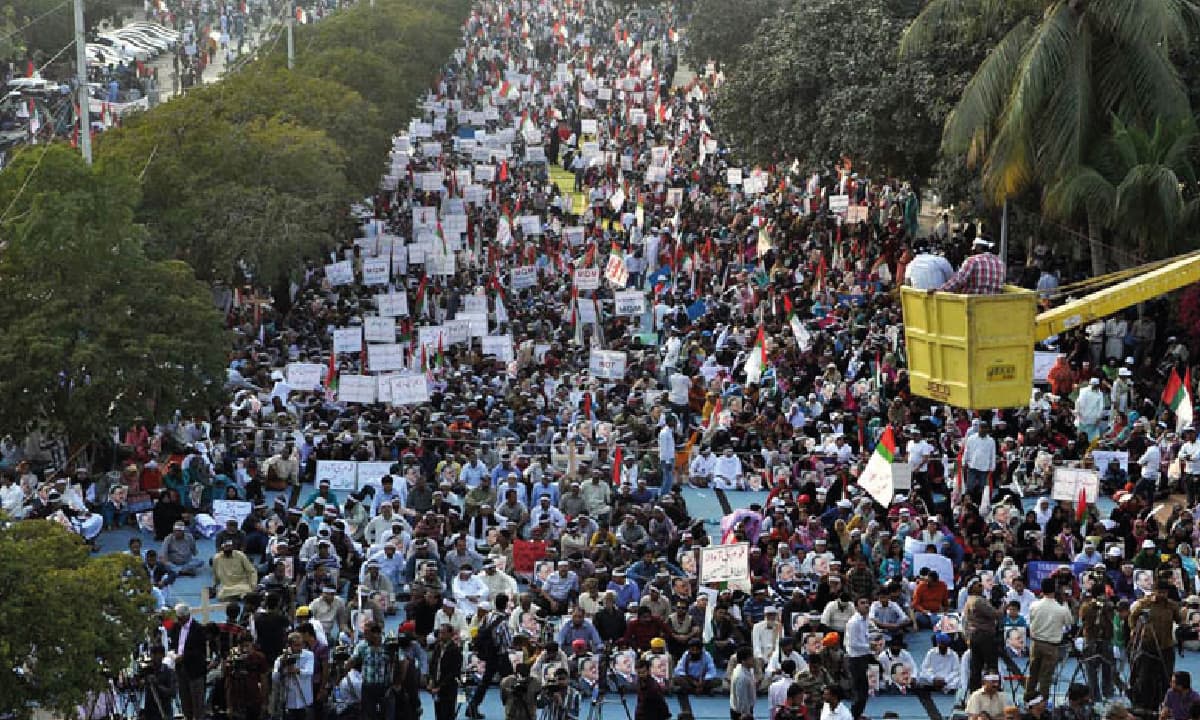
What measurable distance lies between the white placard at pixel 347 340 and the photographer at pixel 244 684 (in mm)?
14441

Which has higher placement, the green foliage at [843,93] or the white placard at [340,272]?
the green foliage at [843,93]

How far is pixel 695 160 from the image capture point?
60.7 m

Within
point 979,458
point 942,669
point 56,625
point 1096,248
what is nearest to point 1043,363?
point 1096,248

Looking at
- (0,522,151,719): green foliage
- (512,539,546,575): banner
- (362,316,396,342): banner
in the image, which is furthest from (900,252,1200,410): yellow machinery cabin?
(362,316,396,342): banner

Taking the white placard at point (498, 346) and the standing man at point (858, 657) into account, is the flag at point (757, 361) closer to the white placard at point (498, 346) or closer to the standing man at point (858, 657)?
the white placard at point (498, 346)

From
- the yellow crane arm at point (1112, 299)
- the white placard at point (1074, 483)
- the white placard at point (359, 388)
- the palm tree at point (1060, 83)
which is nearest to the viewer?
the yellow crane arm at point (1112, 299)

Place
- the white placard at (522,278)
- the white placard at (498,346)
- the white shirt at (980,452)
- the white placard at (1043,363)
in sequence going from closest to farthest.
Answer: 1. the white shirt at (980,452)
2. the white placard at (1043,363)
3. the white placard at (498,346)
4. the white placard at (522,278)

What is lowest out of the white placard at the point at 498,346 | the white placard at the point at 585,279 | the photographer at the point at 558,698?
the photographer at the point at 558,698

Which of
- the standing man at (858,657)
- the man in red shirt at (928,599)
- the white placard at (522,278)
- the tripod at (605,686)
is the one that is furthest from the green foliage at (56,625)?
the white placard at (522,278)

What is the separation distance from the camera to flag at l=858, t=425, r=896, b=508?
987 inches

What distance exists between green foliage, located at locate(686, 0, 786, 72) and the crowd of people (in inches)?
983

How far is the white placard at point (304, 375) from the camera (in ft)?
104

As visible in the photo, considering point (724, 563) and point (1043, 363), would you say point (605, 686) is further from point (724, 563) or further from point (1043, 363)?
point (1043, 363)

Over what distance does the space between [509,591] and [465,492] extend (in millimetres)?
4399
